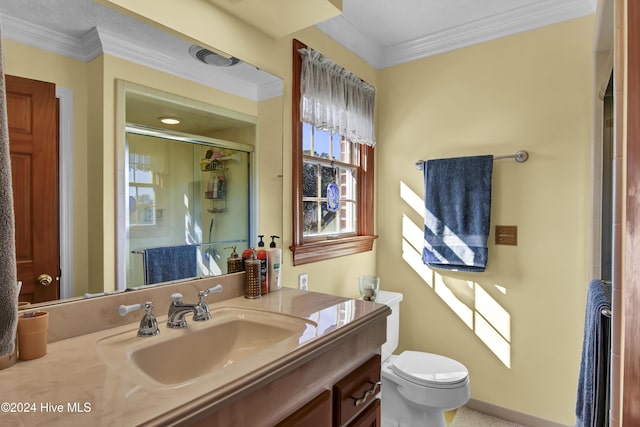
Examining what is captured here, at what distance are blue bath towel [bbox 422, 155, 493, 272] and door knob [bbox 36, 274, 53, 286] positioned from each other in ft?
6.37

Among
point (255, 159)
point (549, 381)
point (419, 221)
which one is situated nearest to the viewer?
point (255, 159)

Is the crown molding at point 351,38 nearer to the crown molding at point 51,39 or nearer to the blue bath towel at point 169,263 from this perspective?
the crown molding at point 51,39

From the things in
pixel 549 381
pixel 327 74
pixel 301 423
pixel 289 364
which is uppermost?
pixel 327 74

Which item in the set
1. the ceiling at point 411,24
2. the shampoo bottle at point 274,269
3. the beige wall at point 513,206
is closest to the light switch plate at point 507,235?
the beige wall at point 513,206

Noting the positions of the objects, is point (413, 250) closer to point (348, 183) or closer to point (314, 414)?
point (348, 183)

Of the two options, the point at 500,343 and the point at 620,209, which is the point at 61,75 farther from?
the point at 500,343

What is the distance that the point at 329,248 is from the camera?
6.88 ft

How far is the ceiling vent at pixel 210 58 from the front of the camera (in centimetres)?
132

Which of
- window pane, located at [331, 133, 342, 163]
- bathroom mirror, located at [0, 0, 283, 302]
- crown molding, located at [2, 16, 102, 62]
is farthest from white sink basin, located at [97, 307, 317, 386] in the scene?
window pane, located at [331, 133, 342, 163]

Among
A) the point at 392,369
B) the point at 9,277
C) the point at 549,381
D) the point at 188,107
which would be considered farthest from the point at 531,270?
the point at 9,277

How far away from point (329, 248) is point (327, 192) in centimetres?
37

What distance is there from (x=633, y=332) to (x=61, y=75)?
4.98ft

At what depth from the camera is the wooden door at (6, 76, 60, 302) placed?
0.90 m

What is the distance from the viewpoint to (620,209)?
0.83 meters
